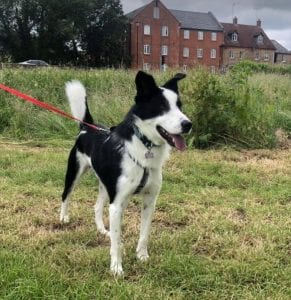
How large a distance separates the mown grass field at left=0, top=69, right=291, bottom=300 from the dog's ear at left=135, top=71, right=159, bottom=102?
1.17 meters

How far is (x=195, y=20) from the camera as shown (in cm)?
6675

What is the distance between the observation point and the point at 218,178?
5723 mm

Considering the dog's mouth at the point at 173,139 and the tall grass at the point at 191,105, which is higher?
the dog's mouth at the point at 173,139

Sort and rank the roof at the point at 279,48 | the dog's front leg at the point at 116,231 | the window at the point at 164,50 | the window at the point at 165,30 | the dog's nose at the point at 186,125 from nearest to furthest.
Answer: the dog's nose at the point at 186,125 < the dog's front leg at the point at 116,231 < the window at the point at 165,30 < the window at the point at 164,50 < the roof at the point at 279,48

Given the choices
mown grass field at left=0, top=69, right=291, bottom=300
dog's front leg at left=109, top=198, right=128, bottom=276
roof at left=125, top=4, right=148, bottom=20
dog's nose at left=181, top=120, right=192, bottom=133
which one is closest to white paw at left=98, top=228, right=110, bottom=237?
mown grass field at left=0, top=69, right=291, bottom=300

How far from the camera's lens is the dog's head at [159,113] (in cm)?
285

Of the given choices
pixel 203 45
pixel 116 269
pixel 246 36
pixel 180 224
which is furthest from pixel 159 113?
pixel 246 36

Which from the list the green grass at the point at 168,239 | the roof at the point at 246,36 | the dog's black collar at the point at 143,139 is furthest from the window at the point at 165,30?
the dog's black collar at the point at 143,139

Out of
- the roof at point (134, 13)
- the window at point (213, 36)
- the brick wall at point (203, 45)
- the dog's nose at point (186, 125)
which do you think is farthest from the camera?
the window at point (213, 36)

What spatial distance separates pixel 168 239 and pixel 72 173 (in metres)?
1.04

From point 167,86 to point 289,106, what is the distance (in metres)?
7.90

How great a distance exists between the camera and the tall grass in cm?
764

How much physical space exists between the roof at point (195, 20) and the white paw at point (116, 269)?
211ft

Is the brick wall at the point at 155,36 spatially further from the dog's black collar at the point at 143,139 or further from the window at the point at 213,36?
the dog's black collar at the point at 143,139
